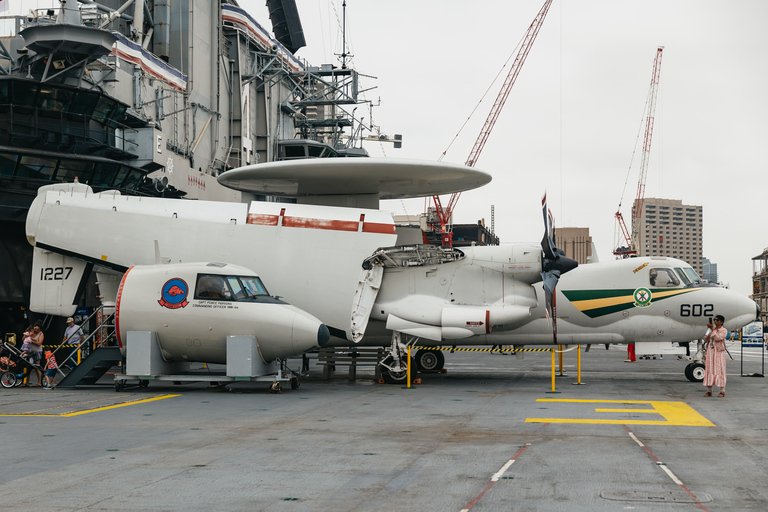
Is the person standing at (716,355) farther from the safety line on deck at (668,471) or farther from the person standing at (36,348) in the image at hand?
the person standing at (36,348)

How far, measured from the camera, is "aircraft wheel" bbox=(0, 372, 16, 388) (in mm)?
21828

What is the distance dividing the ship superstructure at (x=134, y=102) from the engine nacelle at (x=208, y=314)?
18702 mm

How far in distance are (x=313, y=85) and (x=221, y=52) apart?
723 inches

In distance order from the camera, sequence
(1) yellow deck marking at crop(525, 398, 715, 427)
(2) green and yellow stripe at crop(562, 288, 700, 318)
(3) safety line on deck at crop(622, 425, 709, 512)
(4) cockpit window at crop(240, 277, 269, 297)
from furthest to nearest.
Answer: (2) green and yellow stripe at crop(562, 288, 700, 318) → (4) cockpit window at crop(240, 277, 269, 297) → (1) yellow deck marking at crop(525, 398, 715, 427) → (3) safety line on deck at crop(622, 425, 709, 512)

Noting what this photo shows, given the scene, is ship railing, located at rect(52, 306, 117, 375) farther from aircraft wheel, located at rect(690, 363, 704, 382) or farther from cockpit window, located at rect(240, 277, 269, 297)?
aircraft wheel, located at rect(690, 363, 704, 382)

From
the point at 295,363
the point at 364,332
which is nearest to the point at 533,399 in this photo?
the point at 364,332

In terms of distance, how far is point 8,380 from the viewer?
861 inches

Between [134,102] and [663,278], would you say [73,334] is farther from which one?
[134,102]

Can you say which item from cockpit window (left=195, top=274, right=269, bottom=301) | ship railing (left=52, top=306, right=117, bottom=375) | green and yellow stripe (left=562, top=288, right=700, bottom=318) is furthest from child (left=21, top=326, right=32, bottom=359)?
green and yellow stripe (left=562, top=288, right=700, bottom=318)

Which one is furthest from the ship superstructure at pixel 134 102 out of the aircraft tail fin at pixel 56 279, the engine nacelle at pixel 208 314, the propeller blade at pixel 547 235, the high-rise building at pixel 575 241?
the high-rise building at pixel 575 241

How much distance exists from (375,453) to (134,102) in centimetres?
3905

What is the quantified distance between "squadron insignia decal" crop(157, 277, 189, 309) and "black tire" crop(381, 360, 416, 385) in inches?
269

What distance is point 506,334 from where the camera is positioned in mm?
23375

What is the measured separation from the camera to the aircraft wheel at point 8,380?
21.8m
